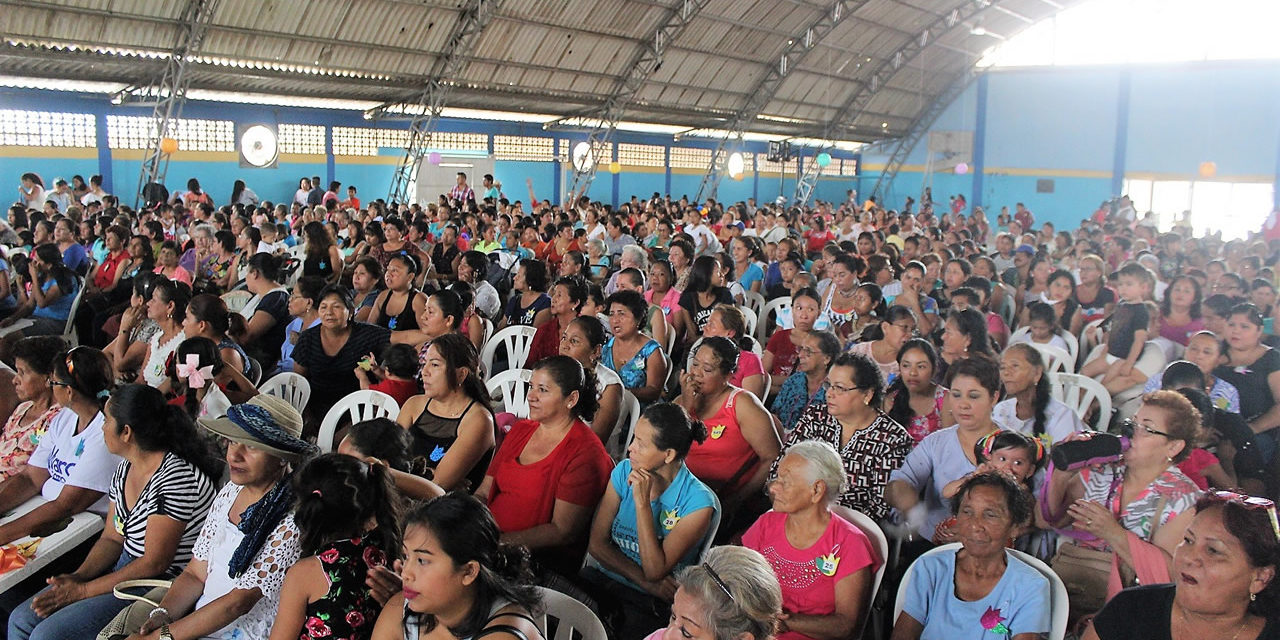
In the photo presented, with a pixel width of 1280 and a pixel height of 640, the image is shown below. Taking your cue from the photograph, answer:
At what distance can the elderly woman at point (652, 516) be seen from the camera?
8.52 feet

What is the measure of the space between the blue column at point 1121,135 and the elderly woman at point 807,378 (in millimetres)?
20064

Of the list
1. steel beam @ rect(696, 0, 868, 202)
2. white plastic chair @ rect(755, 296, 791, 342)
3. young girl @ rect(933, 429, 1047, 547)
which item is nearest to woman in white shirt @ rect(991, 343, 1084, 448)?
young girl @ rect(933, 429, 1047, 547)

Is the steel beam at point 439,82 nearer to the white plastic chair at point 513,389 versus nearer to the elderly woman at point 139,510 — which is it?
the white plastic chair at point 513,389

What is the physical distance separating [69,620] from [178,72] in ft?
34.5

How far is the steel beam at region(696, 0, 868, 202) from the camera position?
17.5 metres

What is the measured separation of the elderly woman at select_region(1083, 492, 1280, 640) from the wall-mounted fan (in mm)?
15038

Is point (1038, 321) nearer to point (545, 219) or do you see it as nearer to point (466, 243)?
point (466, 243)

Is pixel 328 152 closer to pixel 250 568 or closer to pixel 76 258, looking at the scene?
pixel 76 258

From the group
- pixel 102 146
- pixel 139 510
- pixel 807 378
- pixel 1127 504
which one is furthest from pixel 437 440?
pixel 102 146

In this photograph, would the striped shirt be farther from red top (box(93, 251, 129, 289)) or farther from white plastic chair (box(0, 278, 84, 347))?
red top (box(93, 251, 129, 289))

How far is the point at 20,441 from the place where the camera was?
333cm

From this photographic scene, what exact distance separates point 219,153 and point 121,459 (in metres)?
12.7

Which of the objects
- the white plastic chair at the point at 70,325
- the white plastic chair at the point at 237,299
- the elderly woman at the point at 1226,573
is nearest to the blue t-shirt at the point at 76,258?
the white plastic chair at the point at 70,325

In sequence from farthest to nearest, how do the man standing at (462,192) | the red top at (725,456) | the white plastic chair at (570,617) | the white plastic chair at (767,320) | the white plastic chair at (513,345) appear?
the man standing at (462,192)
the white plastic chair at (767,320)
the white plastic chair at (513,345)
the red top at (725,456)
the white plastic chair at (570,617)
